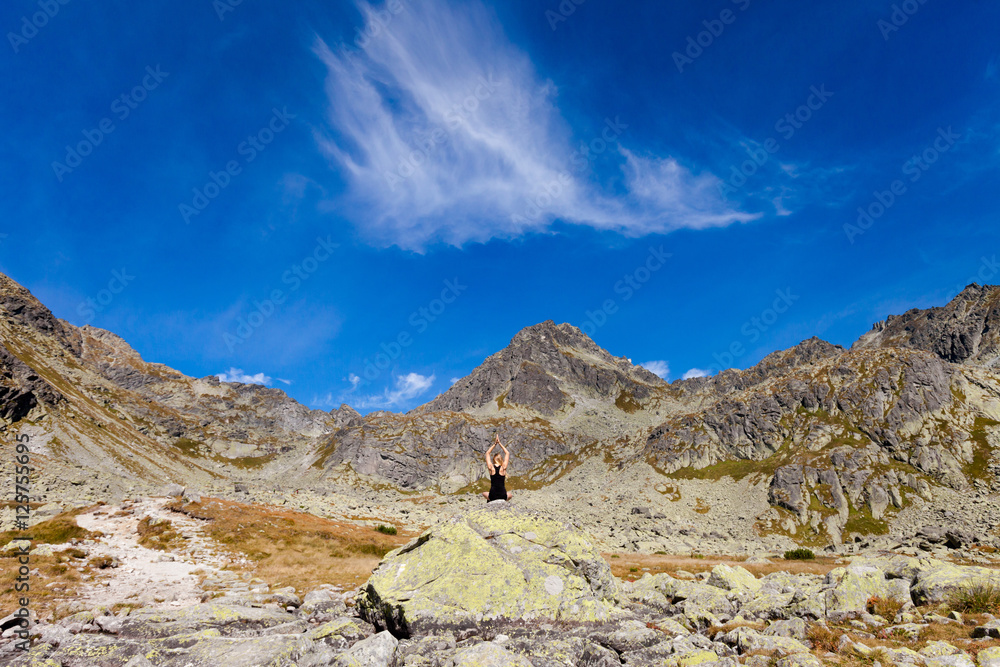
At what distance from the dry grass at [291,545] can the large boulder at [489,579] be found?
48.5 ft

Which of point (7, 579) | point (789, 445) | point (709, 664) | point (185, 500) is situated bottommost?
point (709, 664)

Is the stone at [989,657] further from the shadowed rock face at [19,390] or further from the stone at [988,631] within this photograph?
the shadowed rock face at [19,390]

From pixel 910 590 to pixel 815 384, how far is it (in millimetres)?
199985

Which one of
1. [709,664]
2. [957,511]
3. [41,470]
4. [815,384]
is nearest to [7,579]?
[709,664]

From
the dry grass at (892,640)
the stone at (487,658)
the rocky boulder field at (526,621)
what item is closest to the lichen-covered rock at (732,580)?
the rocky boulder field at (526,621)

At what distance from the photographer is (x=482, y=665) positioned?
10234 millimetres

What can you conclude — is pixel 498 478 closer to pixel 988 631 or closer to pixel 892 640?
pixel 892 640

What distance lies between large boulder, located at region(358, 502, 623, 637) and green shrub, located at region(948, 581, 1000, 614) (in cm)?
1260

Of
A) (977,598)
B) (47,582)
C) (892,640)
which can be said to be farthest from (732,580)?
(47,582)

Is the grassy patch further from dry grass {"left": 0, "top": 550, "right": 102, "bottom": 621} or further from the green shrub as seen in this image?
the green shrub

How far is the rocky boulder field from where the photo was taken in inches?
462

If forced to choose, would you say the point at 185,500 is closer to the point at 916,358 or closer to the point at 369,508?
the point at 369,508

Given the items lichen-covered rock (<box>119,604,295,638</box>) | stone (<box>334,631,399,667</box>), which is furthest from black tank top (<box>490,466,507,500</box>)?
stone (<box>334,631,399,667</box>)

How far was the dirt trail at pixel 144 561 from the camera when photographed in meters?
23.2
